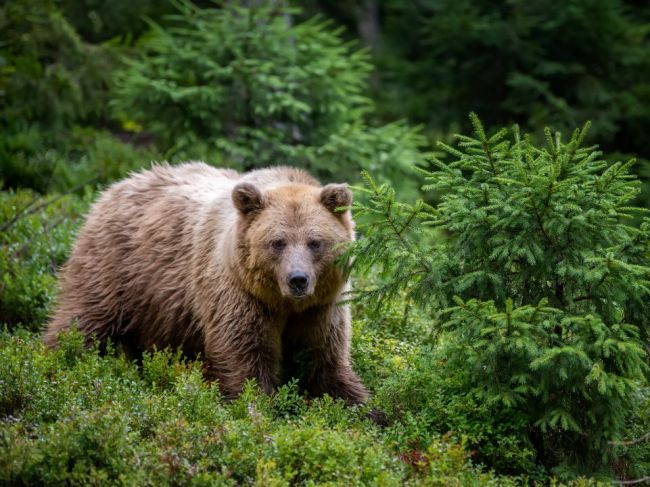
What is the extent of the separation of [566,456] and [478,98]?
11988 mm

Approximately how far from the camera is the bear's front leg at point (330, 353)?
682cm

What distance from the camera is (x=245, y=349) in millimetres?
6645

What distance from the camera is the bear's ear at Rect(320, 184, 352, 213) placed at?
673cm

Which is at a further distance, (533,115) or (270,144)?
(533,115)

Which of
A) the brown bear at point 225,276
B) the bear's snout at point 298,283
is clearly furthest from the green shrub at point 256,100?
the bear's snout at point 298,283

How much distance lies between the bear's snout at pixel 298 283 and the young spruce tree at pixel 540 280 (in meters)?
0.45

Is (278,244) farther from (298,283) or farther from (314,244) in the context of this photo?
(298,283)

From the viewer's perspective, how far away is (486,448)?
5879 millimetres

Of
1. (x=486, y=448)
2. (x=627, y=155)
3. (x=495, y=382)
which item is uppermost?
(x=627, y=155)

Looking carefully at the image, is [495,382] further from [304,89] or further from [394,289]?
[304,89]

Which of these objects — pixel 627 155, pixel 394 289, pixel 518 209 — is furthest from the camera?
pixel 627 155

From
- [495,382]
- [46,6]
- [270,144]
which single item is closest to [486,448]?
[495,382]

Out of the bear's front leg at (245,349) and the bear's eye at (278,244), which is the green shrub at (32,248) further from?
the bear's eye at (278,244)

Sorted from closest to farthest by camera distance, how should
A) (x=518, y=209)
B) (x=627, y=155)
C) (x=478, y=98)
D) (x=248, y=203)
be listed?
(x=518, y=209) → (x=248, y=203) → (x=627, y=155) → (x=478, y=98)
